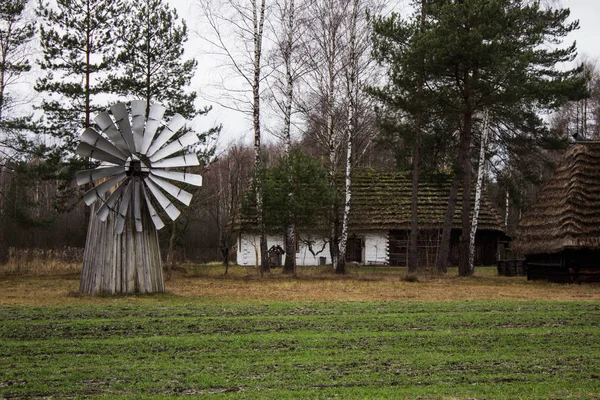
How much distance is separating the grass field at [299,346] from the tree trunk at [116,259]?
26.5 inches

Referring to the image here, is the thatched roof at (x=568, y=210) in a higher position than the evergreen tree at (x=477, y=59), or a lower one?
lower

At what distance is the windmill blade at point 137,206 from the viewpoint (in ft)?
62.0

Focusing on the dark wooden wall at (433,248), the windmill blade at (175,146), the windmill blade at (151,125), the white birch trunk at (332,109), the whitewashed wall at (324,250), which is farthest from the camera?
the whitewashed wall at (324,250)

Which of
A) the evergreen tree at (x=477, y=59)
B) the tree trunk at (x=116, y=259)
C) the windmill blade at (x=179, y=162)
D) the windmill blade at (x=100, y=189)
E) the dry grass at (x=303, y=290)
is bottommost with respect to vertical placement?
the dry grass at (x=303, y=290)

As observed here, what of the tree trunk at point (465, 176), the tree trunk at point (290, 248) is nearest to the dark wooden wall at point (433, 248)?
the tree trunk at point (465, 176)

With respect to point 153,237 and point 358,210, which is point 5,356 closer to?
point 153,237

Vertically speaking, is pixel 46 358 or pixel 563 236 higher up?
pixel 563 236

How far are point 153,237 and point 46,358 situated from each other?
9.83 metres

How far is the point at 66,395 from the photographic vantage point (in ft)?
25.9

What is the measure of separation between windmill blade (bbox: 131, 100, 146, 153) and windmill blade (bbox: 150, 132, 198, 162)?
59cm

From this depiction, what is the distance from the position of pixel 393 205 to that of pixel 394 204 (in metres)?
0.13

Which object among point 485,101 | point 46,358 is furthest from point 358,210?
point 46,358

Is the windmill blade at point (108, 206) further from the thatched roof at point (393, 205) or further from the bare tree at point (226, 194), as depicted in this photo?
the thatched roof at point (393, 205)

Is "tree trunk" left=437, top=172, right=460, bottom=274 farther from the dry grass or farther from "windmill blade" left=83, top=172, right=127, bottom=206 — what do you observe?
"windmill blade" left=83, top=172, right=127, bottom=206
